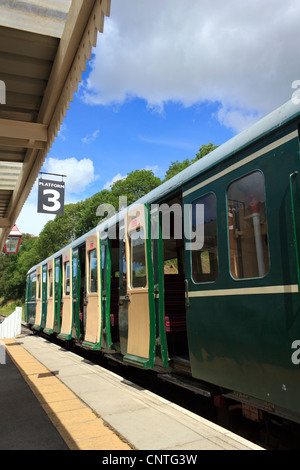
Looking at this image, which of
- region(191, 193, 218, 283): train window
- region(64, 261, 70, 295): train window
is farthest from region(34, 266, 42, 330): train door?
region(191, 193, 218, 283): train window

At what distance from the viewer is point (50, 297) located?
42.9 feet

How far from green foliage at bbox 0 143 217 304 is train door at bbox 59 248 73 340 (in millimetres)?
26594

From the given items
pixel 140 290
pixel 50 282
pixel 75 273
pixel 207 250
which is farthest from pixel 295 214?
pixel 50 282

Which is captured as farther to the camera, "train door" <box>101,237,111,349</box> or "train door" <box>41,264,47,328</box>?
"train door" <box>41,264,47,328</box>

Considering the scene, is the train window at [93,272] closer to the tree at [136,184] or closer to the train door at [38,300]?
the train door at [38,300]

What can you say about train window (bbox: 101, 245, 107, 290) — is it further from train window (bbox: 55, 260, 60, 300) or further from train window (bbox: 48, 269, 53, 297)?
train window (bbox: 48, 269, 53, 297)

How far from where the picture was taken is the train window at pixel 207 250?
4105 mm

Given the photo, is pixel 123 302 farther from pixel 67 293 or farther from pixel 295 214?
pixel 67 293

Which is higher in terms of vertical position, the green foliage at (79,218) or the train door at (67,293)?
the green foliage at (79,218)

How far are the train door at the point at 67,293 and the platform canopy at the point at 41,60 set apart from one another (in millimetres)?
4734

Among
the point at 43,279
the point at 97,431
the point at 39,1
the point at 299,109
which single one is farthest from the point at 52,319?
the point at 299,109

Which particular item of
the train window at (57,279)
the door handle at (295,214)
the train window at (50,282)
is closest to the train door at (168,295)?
the door handle at (295,214)

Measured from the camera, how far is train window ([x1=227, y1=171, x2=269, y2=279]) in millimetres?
3410

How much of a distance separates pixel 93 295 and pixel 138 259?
8.68 feet
